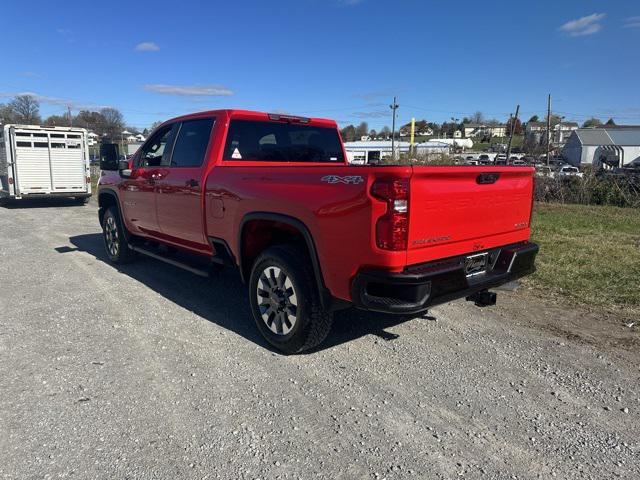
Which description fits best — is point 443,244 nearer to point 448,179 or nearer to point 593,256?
point 448,179

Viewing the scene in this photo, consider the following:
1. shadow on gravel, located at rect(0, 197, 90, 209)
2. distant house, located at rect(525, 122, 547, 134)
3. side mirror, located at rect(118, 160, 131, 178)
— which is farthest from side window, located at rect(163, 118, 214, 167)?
distant house, located at rect(525, 122, 547, 134)

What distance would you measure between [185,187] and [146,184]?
1188 millimetres

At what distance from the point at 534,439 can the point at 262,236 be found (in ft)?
8.83

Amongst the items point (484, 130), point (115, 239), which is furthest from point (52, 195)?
point (484, 130)

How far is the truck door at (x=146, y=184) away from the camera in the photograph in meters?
5.76

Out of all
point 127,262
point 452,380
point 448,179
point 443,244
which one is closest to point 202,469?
point 452,380

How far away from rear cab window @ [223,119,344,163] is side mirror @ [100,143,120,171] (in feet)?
8.44

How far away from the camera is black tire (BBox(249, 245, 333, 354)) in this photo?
146 inches

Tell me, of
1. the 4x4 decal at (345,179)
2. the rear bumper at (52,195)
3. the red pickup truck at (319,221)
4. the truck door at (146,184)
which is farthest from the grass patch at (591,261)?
the rear bumper at (52,195)

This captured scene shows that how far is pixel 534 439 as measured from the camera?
2.81 metres

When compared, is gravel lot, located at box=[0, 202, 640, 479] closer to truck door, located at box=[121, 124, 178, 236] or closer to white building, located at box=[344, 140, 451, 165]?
truck door, located at box=[121, 124, 178, 236]

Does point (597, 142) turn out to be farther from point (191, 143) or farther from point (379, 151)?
point (191, 143)

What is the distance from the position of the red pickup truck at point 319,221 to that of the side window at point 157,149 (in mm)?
88

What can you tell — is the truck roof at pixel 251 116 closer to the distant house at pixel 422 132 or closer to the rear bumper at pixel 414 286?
the rear bumper at pixel 414 286
